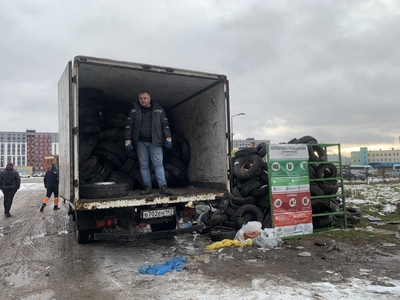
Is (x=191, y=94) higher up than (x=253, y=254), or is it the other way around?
(x=191, y=94)

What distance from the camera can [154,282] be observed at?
12.5ft

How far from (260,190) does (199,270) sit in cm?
281

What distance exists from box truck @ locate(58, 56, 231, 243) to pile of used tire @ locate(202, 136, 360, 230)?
33.4 inches

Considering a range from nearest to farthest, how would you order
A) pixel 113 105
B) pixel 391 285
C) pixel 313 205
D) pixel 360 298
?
pixel 360 298, pixel 391 285, pixel 313 205, pixel 113 105

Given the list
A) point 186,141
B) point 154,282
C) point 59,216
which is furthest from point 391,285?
point 59,216

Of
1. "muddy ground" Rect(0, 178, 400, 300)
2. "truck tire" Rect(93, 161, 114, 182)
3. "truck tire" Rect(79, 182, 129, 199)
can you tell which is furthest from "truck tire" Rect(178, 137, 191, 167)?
"truck tire" Rect(79, 182, 129, 199)

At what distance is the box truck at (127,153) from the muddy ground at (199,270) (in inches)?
17.5

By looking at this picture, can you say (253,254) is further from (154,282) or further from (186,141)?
(186,141)

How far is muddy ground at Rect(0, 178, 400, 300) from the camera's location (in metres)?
3.51

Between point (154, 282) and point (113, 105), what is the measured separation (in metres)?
5.03

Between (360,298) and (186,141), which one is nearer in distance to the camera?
(360,298)

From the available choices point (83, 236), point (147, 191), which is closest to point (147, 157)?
point (147, 191)

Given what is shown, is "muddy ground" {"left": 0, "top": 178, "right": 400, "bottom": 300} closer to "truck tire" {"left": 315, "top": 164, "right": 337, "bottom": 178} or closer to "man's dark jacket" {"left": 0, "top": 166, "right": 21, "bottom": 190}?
"truck tire" {"left": 315, "top": 164, "right": 337, "bottom": 178}

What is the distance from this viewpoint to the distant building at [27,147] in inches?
4774
